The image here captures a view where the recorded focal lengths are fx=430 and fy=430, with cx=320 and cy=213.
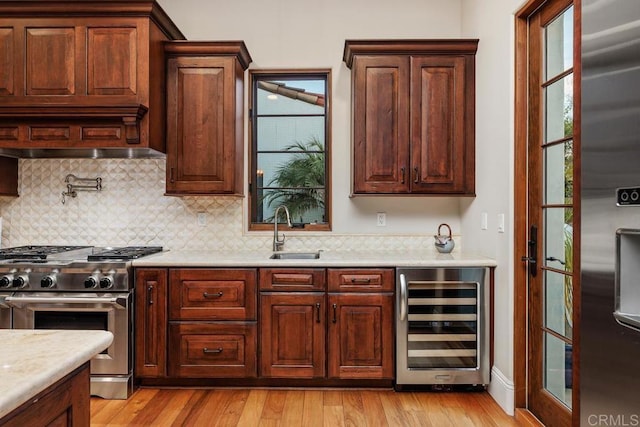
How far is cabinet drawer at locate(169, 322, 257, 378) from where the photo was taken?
2.90m

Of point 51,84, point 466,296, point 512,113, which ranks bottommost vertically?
point 466,296

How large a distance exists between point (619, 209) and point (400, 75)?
95.2 inches

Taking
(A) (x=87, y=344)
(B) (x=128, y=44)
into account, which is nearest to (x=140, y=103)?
(B) (x=128, y=44)

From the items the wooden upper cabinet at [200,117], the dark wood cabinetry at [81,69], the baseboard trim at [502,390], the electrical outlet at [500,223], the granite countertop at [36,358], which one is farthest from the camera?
the wooden upper cabinet at [200,117]

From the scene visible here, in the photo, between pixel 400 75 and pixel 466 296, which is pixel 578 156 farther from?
pixel 400 75

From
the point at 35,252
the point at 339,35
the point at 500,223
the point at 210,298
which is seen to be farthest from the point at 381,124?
the point at 35,252

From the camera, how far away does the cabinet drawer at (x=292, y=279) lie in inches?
115

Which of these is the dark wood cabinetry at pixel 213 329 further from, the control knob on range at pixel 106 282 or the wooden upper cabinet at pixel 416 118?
the wooden upper cabinet at pixel 416 118

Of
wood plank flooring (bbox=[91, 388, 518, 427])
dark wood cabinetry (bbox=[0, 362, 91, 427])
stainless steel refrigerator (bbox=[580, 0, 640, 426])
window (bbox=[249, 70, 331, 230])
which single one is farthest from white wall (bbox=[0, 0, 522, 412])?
dark wood cabinetry (bbox=[0, 362, 91, 427])

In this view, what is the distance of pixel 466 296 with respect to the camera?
9.51ft

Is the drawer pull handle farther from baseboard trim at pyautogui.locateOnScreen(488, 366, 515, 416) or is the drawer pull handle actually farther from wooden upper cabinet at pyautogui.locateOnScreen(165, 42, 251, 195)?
baseboard trim at pyautogui.locateOnScreen(488, 366, 515, 416)

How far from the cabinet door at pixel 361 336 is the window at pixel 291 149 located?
95cm

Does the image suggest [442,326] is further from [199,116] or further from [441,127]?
[199,116]

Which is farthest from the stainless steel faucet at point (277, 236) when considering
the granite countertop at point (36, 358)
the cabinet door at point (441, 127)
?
the granite countertop at point (36, 358)
